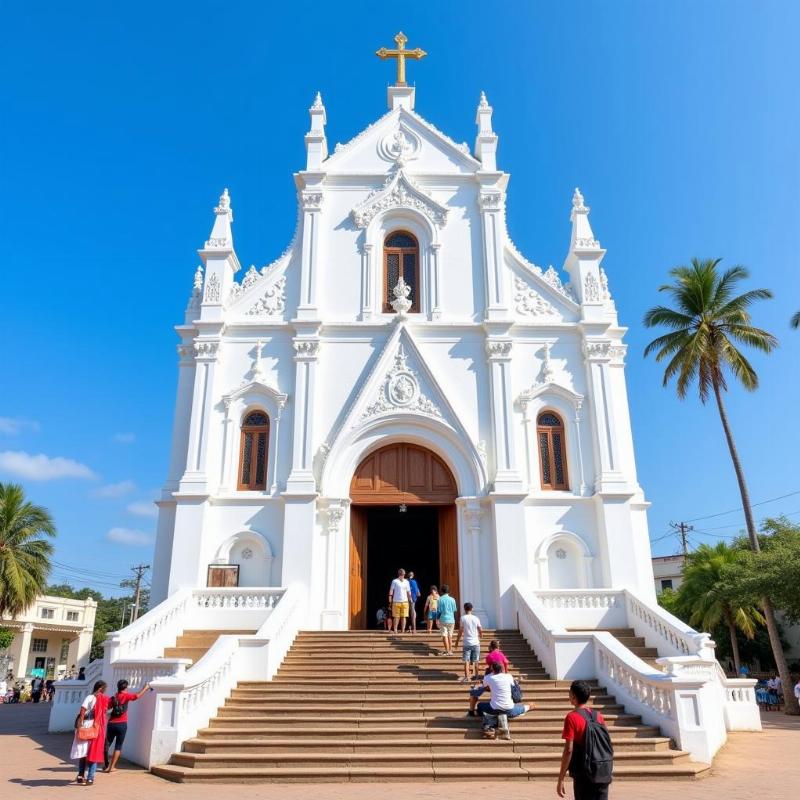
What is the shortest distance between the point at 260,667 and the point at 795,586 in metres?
16.9

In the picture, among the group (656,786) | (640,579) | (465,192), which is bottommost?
(656,786)

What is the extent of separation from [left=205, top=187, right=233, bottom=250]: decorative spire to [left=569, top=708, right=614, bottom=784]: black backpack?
18.8 metres

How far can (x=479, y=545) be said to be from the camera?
18531 mm

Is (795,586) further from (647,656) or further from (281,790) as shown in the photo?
(281,790)

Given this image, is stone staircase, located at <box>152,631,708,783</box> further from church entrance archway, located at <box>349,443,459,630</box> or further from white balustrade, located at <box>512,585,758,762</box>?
church entrance archway, located at <box>349,443,459,630</box>

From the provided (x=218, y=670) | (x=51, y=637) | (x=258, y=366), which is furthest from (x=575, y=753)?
(x=51, y=637)

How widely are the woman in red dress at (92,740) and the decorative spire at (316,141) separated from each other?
17220mm

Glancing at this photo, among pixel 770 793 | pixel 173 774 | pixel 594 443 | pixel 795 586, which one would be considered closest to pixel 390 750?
pixel 173 774

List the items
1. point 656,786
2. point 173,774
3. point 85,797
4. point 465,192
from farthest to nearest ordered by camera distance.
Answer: point 465,192 → point 173,774 → point 656,786 → point 85,797

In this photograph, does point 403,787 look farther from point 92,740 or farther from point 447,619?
point 447,619

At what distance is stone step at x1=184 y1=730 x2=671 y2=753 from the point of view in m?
10.6

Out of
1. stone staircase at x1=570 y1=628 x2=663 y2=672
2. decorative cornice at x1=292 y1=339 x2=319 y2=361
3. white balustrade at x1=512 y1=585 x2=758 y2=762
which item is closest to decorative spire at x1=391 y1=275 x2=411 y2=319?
decorative cornice at x1=292 y1=339 x2=319 y2=361

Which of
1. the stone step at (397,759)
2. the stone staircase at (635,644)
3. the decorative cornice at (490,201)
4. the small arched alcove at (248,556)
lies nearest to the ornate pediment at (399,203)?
the decorative cornice at (490,201)

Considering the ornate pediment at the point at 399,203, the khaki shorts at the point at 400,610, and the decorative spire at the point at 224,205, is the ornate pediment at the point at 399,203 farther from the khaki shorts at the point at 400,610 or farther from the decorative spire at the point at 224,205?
the khaki shorts at the point at 400,610
